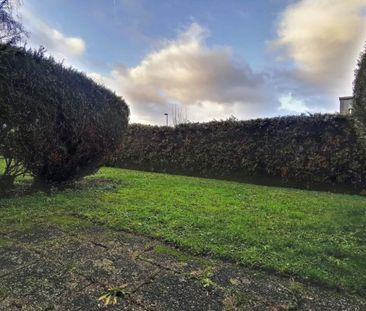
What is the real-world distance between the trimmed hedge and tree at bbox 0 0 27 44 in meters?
6.29

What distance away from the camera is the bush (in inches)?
173

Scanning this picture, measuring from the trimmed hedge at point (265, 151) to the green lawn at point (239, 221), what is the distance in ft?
7.39

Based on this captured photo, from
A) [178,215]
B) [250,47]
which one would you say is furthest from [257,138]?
[178,215]

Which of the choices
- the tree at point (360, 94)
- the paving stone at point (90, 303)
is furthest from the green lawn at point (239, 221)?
the tree at point (360, 94)

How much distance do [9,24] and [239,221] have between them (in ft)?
13.6

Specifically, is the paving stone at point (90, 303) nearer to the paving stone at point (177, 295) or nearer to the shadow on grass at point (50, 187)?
the paving stone at point (177, 295)

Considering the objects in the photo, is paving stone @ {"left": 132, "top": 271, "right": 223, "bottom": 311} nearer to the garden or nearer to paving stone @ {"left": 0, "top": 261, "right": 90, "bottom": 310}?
the garden

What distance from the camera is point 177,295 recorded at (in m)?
2.12

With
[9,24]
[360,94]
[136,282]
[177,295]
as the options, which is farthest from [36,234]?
[360,94]

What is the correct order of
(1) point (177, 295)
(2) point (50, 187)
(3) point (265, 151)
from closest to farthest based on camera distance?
(1) point (177, 295) < (2) point (50, 187) < (3) point (265, 151)

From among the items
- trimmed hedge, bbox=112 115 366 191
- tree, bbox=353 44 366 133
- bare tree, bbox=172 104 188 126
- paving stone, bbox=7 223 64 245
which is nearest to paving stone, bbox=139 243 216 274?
paving stone, bbox=7 223 64 245

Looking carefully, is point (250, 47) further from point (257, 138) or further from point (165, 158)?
point (165, 158)

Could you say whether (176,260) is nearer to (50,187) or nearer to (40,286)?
(40,286)

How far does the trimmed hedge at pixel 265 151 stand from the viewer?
7.31 meters
